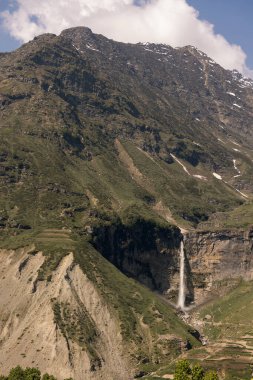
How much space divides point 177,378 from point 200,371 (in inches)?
347

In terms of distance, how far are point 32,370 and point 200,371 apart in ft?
177

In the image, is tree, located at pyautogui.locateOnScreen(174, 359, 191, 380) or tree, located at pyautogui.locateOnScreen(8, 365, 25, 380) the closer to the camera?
tree, located at pyautogui.locateOnScreen(174, 359, 191, 380)

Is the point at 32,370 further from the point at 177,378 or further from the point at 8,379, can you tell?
the point at 177,378

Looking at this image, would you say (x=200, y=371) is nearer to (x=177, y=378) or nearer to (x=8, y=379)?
(x=177, y=378)

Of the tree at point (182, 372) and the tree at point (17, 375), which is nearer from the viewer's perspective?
the tree at point (182, 372)

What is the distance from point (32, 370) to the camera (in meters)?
194

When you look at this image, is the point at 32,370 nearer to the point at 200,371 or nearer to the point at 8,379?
the point at 8,379

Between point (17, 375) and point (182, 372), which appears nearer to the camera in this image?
point (182, 372)

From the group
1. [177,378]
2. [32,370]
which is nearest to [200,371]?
[177,378]

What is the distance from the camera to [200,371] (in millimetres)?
183625

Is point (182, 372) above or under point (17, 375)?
above

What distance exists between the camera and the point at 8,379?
18962cm

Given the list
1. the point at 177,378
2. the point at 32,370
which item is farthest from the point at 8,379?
the point at 177,378

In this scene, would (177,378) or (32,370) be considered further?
(32,370)
